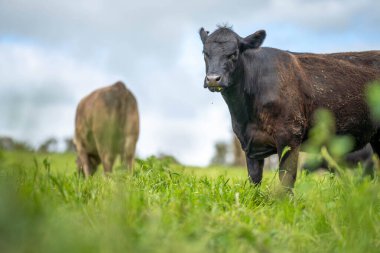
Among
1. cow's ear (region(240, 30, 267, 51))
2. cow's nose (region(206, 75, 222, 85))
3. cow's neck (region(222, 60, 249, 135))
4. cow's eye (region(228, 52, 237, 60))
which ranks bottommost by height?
cow's neck (region(222, 60, 249, 135))

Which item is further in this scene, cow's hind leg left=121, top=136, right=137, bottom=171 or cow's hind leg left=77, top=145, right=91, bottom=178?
cow's hind leg left=77, top=145, right=91, bottom=178

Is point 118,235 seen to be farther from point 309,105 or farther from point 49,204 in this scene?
point 309,105

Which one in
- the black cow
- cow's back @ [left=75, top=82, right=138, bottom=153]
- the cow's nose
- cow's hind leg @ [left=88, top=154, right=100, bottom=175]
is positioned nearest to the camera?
the cow's nose

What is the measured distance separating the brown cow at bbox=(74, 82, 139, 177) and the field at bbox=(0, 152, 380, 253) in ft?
24.4

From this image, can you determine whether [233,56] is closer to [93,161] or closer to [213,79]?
[213,79]

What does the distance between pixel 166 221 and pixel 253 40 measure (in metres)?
4.15

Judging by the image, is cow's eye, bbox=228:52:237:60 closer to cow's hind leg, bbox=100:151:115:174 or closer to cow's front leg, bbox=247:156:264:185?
cow's front leg, bbox=247:156:264:185

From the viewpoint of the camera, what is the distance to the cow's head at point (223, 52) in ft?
21.4

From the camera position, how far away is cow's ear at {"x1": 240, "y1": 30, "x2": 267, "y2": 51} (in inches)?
285

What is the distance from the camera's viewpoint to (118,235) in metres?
2.75

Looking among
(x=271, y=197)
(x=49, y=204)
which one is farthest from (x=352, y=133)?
(x=49, y=204)

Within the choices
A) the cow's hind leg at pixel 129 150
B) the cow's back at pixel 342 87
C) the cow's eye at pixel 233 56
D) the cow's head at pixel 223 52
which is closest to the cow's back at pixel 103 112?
the cow's hind leg at pixel 129 150

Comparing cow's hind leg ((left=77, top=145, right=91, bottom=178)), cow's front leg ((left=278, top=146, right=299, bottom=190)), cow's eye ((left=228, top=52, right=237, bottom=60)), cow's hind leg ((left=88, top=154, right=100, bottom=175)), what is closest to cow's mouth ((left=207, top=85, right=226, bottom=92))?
cow's eye ((left=228, top=52, right=237, bottom=60))

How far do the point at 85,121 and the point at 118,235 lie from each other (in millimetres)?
10967
